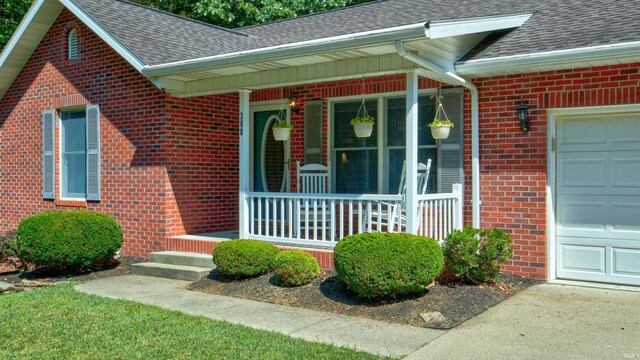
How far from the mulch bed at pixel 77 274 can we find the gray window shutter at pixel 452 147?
5.17m

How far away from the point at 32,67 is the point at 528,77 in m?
9.53

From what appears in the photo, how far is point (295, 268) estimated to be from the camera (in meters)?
7.60

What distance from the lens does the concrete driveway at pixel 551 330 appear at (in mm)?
5234

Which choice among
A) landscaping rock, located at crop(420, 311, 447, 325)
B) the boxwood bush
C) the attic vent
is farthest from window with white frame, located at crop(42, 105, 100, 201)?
landscaping rock, located at crop(420, 311, 447, 325)

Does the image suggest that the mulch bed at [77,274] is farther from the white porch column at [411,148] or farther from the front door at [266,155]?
the white porch column at [411,148]

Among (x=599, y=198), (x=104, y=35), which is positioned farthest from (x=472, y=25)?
(x=104, y=35)

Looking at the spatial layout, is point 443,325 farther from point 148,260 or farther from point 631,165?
point 148,260

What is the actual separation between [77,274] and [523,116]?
23.2 ft

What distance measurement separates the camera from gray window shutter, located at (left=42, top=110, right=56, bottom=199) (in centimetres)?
1184

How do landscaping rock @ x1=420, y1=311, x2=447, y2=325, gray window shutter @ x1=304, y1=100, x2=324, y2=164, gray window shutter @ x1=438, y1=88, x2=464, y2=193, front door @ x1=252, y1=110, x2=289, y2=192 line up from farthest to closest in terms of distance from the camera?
front door @ x1=252, y1=110, x2=289, y2=192, gray window shutter @ x1=304, y1=100, x2=324, y2=164, gray window shutter @ x1=438, y1=88, x2=464, y2=193, landscaping rock @ x1=420, y1=311, x2=447, y2=325

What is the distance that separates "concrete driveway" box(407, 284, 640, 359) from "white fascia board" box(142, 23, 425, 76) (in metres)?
3.08

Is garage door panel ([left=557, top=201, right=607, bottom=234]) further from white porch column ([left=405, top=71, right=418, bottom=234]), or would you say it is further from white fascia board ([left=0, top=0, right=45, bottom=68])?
white fascia board ([left=0, top=0, right=45, bottom=68])

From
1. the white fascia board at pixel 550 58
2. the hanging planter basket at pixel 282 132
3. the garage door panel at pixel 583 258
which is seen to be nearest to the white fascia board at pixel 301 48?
the white fascia board at pixel 550 58

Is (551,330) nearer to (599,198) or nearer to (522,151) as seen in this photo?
(599,198)
